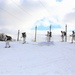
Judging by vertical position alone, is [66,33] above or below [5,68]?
above

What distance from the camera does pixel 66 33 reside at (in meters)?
50.7

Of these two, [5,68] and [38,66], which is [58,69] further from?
[5,68]

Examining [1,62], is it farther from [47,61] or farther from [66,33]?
[66,33]

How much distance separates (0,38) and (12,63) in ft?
147

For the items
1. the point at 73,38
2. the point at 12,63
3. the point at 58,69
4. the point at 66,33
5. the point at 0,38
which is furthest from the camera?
the point at 0,38

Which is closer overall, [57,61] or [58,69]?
[58,69]

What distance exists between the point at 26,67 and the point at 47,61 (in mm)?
3026

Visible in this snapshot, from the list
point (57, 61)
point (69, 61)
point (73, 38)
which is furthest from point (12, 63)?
point (73, 38)

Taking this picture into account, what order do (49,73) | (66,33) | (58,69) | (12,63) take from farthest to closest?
(66,33)
(12,63)
(58,69)
(49,73)

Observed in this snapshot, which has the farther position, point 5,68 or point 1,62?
point 1,62

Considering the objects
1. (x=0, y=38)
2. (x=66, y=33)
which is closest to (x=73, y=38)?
(x=66, y=33)

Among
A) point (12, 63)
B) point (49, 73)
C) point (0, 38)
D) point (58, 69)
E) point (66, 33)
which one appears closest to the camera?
point (49, 73)

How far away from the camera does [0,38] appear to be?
62062 mm

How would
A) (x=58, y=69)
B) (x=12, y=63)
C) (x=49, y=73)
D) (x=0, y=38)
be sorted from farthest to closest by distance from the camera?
(x=0, y=38) → (x=12, y=63) → (x=58, y=69) → (x=49, y=73)
